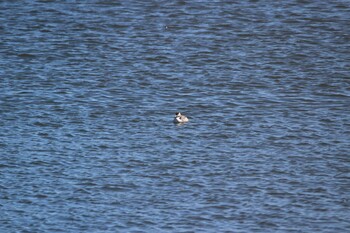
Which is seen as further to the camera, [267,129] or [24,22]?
[24,22]

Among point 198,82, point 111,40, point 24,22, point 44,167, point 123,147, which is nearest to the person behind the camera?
point 44,167

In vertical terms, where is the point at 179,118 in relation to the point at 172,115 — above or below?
above

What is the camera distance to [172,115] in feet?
58.5

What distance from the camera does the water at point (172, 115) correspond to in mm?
13492

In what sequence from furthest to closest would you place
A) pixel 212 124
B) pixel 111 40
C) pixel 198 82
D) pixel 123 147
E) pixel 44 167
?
1. pixel 111 40
2. pixel 198 82
3. pixel 212 124
4. pixel 123 147
5. pixel 44 167

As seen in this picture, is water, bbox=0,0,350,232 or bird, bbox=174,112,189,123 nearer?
water, bbox=0,0,350,232

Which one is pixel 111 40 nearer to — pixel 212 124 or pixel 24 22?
pixel 24 22

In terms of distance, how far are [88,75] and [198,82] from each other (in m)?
2.40

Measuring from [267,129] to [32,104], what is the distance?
15.5ft

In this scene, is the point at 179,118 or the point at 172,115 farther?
the point at 172,115

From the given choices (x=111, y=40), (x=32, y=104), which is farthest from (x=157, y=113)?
(x=111, y=40)

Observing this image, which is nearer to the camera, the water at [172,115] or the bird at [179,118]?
the water at [172,115]

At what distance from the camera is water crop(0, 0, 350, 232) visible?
1349 cm

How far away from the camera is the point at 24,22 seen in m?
23.9
